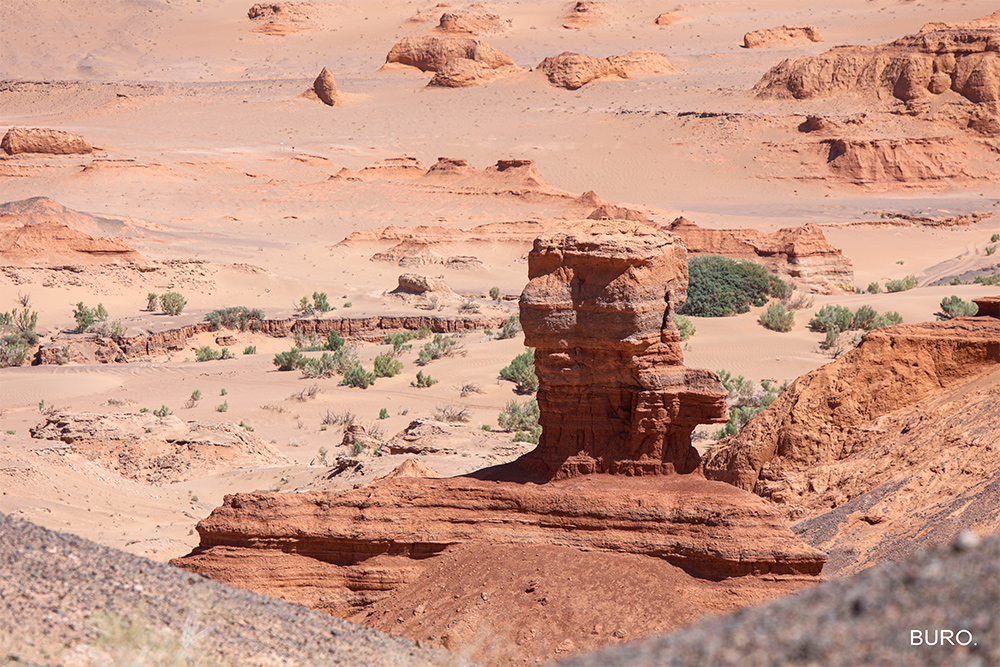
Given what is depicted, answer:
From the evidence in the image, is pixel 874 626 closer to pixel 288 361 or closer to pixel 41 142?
pixel 288 361

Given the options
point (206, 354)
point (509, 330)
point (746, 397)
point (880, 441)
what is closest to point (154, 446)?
point (206, 354)

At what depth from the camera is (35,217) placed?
117 feet

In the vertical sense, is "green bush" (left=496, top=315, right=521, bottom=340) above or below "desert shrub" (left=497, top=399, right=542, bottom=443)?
→ above

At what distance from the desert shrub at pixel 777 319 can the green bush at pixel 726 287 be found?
174 centimetres

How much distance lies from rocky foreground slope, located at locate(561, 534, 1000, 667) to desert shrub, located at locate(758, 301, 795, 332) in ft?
75.9

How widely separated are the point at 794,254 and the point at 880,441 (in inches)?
886

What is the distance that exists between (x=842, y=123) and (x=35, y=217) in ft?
135

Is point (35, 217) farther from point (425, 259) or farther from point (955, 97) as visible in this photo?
point (955, 97)

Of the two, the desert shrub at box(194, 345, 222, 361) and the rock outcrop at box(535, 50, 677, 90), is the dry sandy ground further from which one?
the rock outcrop at box(535, 50, 677, 90)

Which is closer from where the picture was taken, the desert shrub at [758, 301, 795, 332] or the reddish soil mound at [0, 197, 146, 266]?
the desert shrub at [758, 301, 795, 332]

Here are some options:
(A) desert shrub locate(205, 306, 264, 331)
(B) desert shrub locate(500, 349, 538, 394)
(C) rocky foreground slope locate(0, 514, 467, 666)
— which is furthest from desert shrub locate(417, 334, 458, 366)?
(C) rocky foreground slope locate(0, 514, 467, 666)

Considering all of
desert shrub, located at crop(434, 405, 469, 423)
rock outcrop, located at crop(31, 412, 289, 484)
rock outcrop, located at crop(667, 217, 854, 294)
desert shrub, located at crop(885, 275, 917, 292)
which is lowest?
rock outcrop, located at crop(31, 412, 289, 484)

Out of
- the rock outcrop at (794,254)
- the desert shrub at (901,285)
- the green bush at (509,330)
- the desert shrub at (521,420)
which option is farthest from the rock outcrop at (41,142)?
→ the desert shrub at (521,420)

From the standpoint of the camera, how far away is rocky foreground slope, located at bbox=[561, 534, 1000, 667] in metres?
3.10
